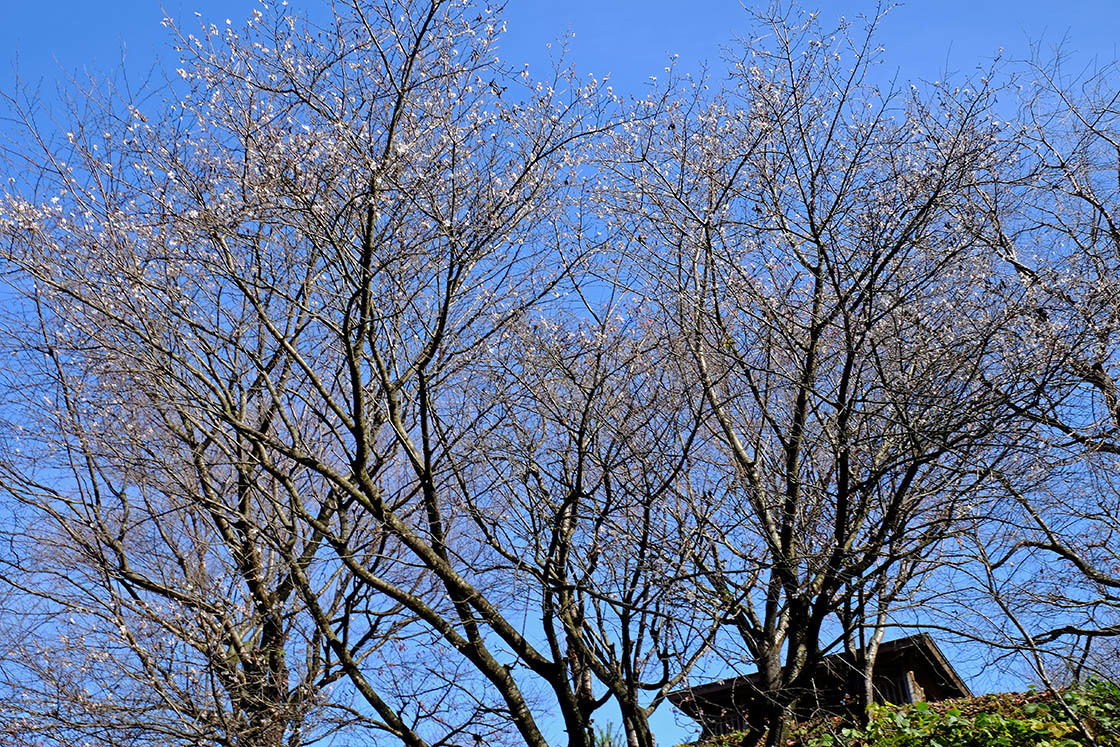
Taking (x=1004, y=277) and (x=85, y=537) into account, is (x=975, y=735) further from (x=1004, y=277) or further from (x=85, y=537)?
(x=85, y=537)

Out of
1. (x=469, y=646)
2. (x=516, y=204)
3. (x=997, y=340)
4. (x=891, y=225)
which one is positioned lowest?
(x=469, y=646)

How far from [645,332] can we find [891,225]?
6.89ft

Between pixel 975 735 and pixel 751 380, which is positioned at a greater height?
pixel 751 380

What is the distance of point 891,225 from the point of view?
17.6ft

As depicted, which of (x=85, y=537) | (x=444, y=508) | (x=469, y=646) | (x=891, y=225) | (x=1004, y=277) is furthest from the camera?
(x=444, y=508)

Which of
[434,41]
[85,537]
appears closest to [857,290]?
[434,41]

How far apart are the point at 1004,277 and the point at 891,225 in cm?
170

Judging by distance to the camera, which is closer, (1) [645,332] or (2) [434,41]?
(2) [434,41]

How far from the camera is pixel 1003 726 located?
612 cm

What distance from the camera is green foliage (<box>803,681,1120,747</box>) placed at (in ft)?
19.4

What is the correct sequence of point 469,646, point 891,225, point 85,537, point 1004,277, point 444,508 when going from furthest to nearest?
1. point 444,508
2. point 85,537
3. point 1004,277
4. point 469,646
5. point 891,225

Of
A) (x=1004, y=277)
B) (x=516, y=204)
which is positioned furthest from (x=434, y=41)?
(x=1004, y=277)

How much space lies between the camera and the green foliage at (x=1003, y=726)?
5.93m

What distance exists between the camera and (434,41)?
5602mm
